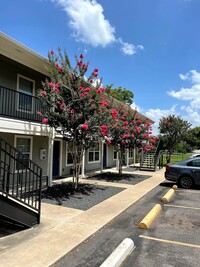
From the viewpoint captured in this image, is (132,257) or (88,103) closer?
(132,257)

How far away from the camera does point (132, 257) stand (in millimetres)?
4445

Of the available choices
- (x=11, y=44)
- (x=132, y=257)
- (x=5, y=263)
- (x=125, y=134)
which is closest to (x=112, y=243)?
(x=132, y=257)

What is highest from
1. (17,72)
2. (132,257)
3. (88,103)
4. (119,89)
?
(119,89)

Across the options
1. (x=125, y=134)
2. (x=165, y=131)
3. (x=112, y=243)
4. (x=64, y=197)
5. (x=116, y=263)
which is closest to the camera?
(x=116, y=263)

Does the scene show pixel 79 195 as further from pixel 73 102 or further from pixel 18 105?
pixel 18 105

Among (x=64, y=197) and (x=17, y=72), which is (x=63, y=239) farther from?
(x=17, y=72)

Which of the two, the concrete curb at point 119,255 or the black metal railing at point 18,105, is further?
the black metal railing at point 18,105

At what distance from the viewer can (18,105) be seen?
10891 millimetres

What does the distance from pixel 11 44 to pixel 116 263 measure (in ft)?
24.7

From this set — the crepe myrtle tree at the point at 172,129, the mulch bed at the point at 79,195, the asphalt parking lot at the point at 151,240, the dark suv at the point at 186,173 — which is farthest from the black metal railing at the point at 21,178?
the crepe myrtle tree at the point at 172,129

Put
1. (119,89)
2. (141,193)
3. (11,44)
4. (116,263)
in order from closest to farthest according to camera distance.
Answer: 1. (116,263)
2. (11,44)
3. (141,193)
4. (119,89)

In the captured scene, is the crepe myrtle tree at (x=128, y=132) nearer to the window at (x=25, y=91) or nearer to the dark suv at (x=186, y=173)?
the dark suv at (x=186, y=173)

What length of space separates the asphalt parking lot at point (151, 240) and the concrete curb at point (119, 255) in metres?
0.09

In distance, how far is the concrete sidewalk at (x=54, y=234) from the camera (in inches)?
170
